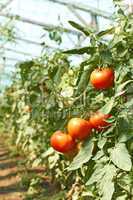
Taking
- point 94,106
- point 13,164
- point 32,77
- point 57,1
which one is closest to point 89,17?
point 57,1

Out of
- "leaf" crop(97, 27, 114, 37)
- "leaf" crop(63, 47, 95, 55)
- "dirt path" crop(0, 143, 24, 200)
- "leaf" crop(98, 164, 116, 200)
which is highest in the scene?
"leaf" crop(97, 27, 114, 37)

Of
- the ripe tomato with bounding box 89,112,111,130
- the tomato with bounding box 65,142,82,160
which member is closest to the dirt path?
the tomato with bounding box 65,142,82,160

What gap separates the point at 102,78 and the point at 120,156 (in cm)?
24

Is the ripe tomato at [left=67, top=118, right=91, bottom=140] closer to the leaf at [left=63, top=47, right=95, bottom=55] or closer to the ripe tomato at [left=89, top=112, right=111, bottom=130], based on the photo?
the ripe tomato at [left=89, top=112, right=111, bottom=130]

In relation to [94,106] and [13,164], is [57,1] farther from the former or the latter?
[94,106]

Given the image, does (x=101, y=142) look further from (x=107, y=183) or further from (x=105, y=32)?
(x=105, y=32)

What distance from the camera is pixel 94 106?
5.80 feet

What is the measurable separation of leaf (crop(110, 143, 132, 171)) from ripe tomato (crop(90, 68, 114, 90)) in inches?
7.3

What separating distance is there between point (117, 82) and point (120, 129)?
0.16 m

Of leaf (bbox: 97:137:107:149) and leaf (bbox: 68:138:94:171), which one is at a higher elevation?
leaf (bbox: 97:137:107:149)

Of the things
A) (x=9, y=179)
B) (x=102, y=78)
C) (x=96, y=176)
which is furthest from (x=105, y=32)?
(x=9, y=179)

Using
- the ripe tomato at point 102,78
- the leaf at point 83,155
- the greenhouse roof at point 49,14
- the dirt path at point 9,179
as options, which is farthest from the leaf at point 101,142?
the greenhouse roof at point 49,14

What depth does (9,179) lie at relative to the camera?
213 inches

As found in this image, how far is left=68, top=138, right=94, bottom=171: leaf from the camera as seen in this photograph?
5.09 ft
